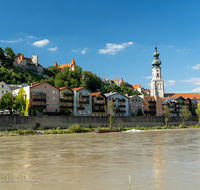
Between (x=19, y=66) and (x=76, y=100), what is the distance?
87.3 m

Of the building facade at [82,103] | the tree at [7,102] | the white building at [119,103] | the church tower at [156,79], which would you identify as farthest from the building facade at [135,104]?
the church tower at [156,79]

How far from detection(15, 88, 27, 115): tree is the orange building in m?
49.6

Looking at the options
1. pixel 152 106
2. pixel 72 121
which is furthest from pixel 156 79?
pixel 72 121

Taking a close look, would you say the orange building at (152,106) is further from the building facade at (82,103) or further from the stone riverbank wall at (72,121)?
the building facade at (82,103)

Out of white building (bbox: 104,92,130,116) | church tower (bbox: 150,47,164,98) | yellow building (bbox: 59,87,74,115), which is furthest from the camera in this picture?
church tower (bbox: 150,47,164,98)

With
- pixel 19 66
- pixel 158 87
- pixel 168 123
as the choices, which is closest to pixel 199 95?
pixel 158 87

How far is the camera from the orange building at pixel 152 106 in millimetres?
103438

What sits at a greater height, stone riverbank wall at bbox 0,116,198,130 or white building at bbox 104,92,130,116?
white building at bbox 104,92,130,116

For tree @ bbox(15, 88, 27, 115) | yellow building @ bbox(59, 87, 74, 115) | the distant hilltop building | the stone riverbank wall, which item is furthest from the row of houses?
the distant hilltop building

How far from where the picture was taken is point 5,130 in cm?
5234

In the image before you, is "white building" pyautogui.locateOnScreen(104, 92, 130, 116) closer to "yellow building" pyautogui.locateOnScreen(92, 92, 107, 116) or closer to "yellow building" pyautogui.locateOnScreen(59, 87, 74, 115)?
"yellow building" pyautogui.locateOnScreen(92, 92, 107, 116)

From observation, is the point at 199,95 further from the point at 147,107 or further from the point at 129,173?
the point at 129,173

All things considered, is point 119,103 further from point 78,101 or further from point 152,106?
point 78,101

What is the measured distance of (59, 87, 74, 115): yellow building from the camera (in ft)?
264
